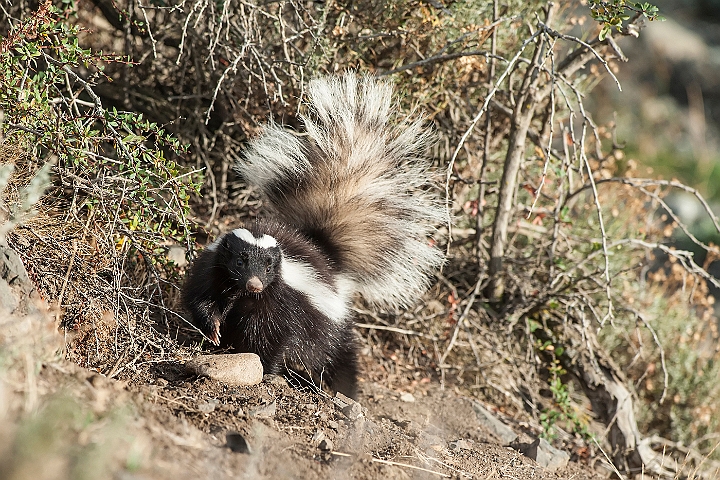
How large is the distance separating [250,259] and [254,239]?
130mm

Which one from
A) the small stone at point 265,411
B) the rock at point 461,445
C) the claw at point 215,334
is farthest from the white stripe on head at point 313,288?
the rock at point 461,445

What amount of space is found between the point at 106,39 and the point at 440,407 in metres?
3.68

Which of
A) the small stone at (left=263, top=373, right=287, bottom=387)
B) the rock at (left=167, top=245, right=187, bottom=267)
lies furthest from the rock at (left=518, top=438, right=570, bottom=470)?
the rock at (left=167, top=245, right=187, bottom=267)

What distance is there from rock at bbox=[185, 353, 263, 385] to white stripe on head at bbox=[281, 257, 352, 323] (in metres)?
0.51

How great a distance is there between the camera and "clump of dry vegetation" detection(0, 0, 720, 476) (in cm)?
422

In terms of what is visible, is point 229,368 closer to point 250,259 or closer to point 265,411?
point 265,411

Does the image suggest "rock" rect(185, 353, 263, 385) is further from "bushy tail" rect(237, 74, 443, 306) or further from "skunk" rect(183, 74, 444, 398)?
"bushy tail" rect(237, 74, 443, 306)

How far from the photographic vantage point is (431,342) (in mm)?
5395

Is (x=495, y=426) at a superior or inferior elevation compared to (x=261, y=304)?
inferior

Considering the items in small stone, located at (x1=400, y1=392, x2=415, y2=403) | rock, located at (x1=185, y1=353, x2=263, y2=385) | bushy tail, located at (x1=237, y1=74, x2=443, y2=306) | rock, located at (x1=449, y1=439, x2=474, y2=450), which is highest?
bushy tail, located at (x1=237, y1=74, x2=443, y2=306)

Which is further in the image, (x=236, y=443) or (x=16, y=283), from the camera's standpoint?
(x=16, y=283)

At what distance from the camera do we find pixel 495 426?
4586 millimetres

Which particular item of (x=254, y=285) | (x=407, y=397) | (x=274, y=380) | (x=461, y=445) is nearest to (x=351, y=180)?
(x=254, y=285)

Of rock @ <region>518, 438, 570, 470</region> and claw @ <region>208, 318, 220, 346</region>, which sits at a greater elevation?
rock @ <region>518, 438, 570, 470</region>
